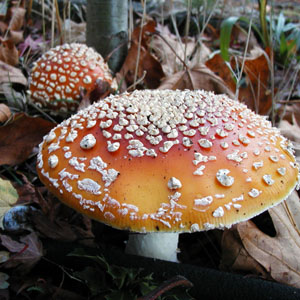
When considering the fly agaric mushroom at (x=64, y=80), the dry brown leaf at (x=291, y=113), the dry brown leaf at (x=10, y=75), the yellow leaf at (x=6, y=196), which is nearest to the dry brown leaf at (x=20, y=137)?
the yellow leaf at (x=6, y=196)

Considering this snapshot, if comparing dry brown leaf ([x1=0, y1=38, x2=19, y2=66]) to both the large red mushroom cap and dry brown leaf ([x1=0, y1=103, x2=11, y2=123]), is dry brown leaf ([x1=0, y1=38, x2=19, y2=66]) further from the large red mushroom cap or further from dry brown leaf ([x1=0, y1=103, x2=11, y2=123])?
the large red mushroom cap

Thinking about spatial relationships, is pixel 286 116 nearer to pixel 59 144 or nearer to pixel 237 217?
pixel 237 217

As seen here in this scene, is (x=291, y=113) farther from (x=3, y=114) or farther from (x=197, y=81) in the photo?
(x=3, y=114)

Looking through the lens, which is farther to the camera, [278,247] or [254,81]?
[254,81]

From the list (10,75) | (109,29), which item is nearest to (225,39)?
(109,29)

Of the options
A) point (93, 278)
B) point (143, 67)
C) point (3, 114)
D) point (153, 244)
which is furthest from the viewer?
point (143, 67)

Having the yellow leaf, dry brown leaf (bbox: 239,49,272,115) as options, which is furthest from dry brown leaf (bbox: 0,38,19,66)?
dry brown leaf (bbox: 239,49,272,115)

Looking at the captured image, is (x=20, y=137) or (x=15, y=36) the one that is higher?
(x=15, y=36)
